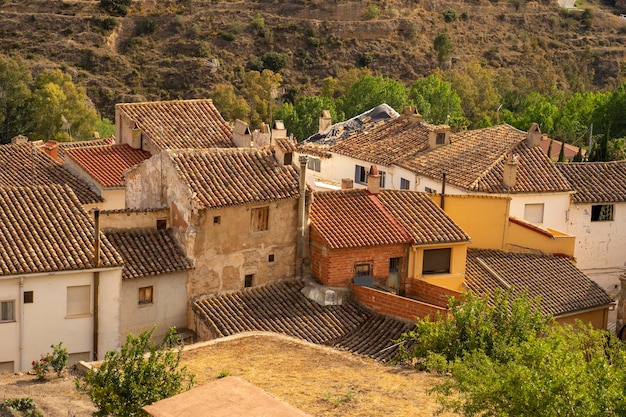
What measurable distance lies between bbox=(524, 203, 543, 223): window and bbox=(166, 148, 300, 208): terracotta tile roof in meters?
12.3

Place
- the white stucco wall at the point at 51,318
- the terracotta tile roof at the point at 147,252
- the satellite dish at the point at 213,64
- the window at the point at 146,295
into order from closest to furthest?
1. the white stucco wall at the point at 51,318
2. the terracotta tile roof at the point at 147,252
3. the window at the point at 146,295
4. the satellite dish at the point at 213,64

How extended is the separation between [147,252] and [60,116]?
42.6 metres

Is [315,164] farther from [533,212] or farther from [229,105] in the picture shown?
[229,105]

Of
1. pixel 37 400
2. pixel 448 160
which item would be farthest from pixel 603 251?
pixel 37 400

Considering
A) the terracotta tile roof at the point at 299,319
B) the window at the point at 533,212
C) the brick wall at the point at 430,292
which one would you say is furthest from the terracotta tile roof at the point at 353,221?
the window at the point at 533,212

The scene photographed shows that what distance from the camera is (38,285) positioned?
28.2m

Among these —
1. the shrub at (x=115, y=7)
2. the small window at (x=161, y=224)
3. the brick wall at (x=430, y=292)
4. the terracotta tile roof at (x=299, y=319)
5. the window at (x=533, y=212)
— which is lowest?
the terracotta tile roof at (x=299, y=319)

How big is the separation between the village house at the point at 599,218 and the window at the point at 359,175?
26.7ft

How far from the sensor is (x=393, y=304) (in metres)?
31.2

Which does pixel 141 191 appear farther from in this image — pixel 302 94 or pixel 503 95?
pixel 503 95

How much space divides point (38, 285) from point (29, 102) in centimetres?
4736

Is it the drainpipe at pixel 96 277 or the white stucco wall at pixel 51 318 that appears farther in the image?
the drainpipe at pixel 96 277

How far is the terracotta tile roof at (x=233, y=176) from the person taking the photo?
30.9 meters

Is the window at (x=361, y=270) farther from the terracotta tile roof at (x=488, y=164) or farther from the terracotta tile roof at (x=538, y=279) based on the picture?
the terracotta tile roof at (x=488, y=164)
